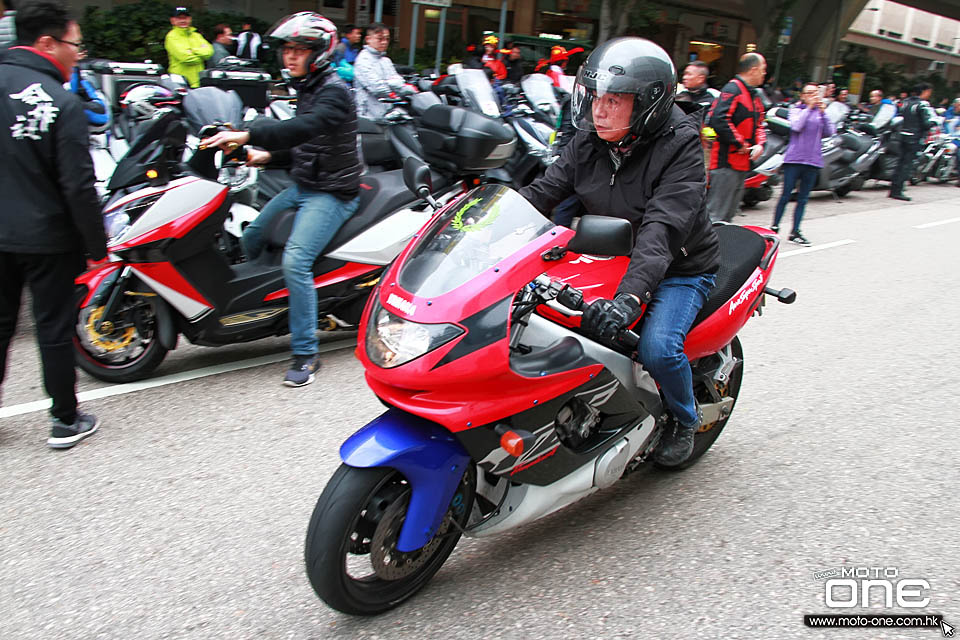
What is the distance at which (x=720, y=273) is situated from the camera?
3443 millimetres

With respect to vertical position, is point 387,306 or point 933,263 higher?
point 387,306

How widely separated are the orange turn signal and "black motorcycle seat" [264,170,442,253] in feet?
8.72

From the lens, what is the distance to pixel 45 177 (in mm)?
3510

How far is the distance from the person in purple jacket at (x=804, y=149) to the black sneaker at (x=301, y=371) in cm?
605

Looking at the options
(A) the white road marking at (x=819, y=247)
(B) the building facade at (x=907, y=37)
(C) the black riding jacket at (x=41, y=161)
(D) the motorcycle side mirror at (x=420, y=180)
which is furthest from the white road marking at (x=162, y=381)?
(B) the building facade at (x=907, y=37)

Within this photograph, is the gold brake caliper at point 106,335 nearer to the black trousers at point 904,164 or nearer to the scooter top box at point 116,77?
the scooter top box at point 116,77

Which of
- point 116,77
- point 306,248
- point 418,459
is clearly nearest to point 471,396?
point 418,459

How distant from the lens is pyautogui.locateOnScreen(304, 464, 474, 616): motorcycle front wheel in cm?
245

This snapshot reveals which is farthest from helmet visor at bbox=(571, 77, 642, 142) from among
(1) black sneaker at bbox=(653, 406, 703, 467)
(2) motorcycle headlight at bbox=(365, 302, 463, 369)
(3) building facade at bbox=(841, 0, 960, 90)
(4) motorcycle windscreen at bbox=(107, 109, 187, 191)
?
(3) building facade at bbox=(841, 0, 960, 90)

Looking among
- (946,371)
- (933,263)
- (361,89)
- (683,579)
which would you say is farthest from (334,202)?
(933,263)

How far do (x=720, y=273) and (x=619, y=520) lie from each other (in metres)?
1.13

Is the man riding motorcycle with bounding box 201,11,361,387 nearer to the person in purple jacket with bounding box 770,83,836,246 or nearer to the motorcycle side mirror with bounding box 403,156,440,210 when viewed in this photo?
the motorcycle side mirror with bounding box 403,156,440,210

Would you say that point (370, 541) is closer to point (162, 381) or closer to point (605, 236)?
point (605, 236)

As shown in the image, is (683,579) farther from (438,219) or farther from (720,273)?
(438,219)
